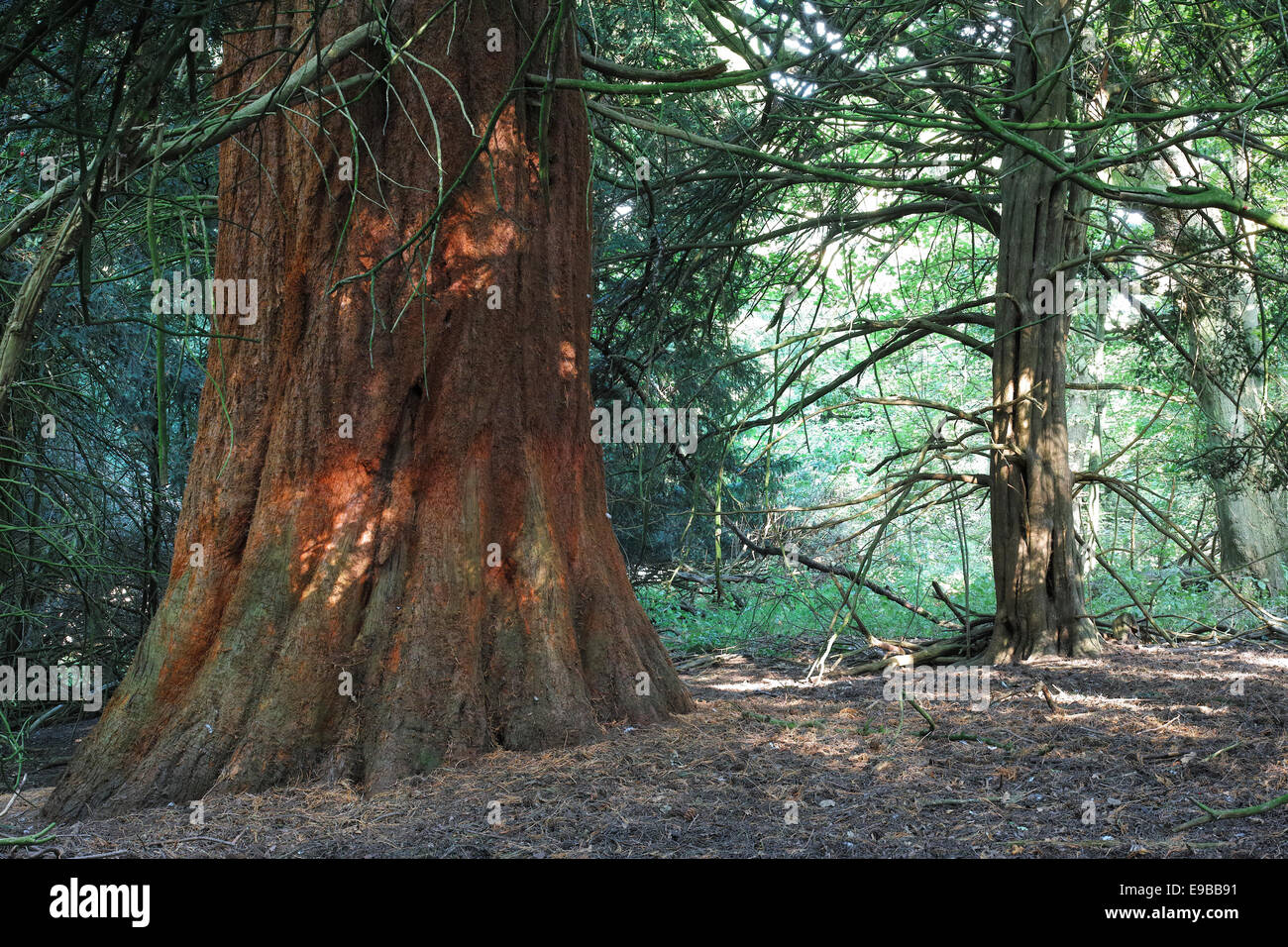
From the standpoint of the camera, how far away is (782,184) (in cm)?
668

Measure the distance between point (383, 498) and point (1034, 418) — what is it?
4.51 metres

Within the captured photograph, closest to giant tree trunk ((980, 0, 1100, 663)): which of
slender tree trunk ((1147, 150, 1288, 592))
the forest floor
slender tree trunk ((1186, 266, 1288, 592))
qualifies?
slender tree trunk ((1147, 150, 1288, 592))

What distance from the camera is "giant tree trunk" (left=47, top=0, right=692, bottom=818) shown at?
3.92 metres

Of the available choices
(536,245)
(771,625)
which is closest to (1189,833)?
(536,245)

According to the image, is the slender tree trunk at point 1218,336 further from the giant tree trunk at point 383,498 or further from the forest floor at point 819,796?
the giant tree trunk at point 383,498

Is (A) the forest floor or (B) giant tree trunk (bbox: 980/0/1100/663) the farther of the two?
(B) giant tree trunk (bbox: 980/0/1100/663)

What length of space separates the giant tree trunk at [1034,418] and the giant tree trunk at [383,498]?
9.72 ft

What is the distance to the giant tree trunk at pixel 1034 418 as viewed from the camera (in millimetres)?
6316

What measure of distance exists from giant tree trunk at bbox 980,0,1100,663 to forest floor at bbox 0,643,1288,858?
135 cm

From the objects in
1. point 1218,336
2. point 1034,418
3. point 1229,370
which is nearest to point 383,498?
point 1034,418

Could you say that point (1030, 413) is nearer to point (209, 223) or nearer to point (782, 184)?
point (782, 184)

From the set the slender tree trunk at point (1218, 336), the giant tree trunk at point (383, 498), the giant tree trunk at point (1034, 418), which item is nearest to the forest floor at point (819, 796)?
the giant tree trunk at point (383, 498)

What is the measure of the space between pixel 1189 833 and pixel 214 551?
4031mm

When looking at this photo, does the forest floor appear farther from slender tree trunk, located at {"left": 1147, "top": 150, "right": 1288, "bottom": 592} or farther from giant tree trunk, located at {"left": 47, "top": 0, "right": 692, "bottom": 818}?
slender tree trunk, located at {"left": 1147, "top": 150, "right": 1288, "bottom": 592}
